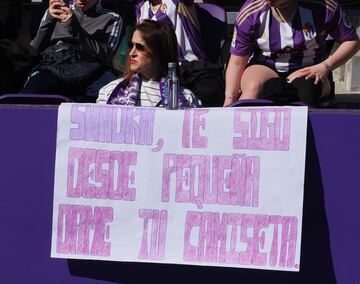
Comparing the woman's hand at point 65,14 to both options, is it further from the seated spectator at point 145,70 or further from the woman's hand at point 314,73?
the woman's hand at point 314,73

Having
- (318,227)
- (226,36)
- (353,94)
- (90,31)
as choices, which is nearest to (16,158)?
(318,227)

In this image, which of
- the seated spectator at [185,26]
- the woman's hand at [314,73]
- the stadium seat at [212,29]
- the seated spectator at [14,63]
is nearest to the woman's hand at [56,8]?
the seated spectator at [14,63]

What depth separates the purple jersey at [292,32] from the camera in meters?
3.48

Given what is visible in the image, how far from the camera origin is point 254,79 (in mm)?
3447

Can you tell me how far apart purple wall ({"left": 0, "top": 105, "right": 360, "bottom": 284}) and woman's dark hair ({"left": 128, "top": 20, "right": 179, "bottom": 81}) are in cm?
69

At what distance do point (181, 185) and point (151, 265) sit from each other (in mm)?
338

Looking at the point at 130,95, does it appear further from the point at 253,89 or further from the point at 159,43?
the point at 253,89

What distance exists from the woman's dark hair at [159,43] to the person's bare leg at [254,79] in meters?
0.38

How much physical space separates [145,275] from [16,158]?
2.19 feet

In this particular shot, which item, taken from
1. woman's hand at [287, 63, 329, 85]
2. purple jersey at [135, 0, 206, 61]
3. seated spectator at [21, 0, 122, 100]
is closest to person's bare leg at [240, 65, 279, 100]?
woman's hand at [287, 63, 329, 85]

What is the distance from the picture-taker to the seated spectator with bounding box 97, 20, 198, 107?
127 inches

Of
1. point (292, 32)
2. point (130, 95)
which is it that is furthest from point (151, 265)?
point (292, 32)

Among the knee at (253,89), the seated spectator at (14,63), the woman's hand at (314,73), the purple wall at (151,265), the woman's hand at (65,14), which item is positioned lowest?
the purple wall at (151,265)

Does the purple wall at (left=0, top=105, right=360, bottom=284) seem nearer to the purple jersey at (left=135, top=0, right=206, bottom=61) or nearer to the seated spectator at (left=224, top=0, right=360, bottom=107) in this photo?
the seated spectator at (left=224, top=0, right=360, bottom=107)
